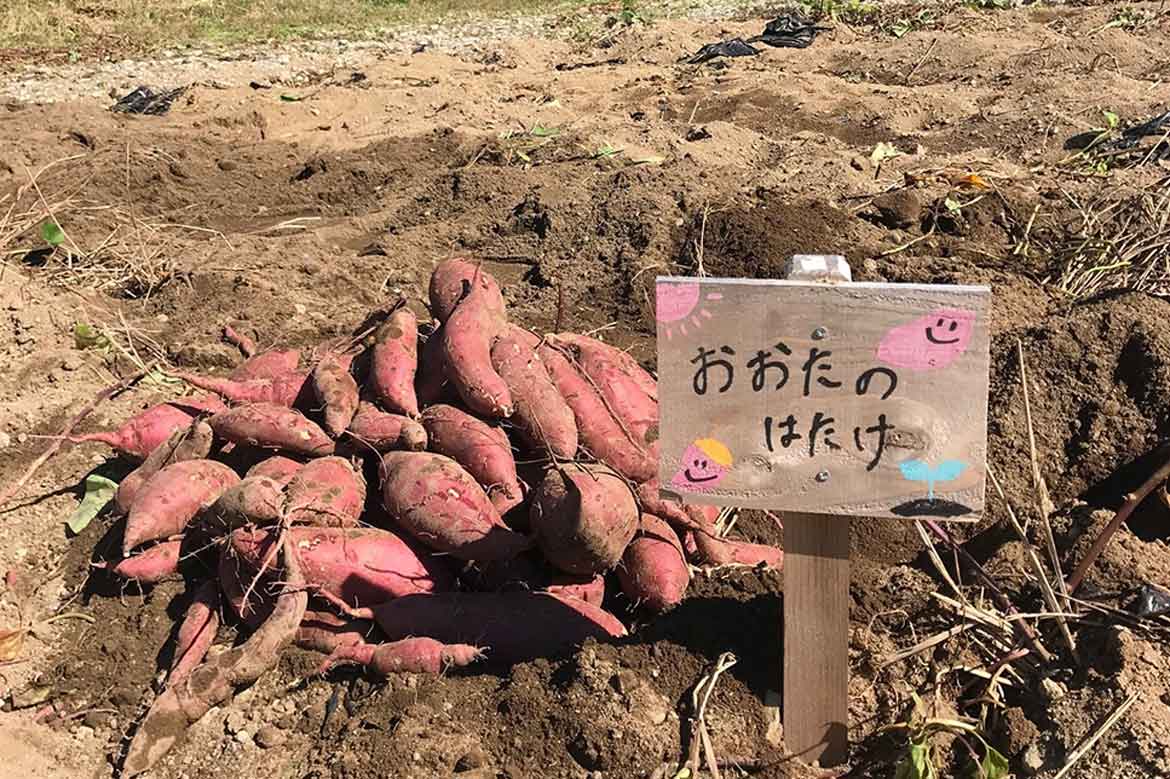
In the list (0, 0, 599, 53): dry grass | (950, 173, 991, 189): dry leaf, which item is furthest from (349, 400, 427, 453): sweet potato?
(0, 0, 599, 53): dry grass

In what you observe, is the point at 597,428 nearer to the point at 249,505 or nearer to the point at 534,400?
the point at 534,400

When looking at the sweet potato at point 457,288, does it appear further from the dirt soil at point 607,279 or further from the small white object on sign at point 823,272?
the small white object on sign at point 823,272

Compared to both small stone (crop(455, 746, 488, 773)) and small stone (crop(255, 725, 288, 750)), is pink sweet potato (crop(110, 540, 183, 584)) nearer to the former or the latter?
small stone (crop(255, 725, 288, 750))

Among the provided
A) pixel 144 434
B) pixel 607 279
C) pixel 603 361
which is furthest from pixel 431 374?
pixel 607 279

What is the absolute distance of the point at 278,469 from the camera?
2580 mm

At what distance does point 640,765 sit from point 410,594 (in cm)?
77

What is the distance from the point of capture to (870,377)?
1.64 meters

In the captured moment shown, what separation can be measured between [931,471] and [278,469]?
5.43 ft

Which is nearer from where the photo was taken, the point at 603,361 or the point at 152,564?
the point at 152,564

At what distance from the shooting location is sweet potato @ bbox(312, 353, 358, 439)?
264 cm

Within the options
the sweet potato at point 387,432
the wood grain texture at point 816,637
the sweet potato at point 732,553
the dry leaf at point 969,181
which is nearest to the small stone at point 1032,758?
the wood grain texture at point 816,637

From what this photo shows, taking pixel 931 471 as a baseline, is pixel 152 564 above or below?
below

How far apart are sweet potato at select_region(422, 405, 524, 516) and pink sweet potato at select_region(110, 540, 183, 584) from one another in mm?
725

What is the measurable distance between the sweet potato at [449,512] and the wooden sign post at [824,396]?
728 millimetres
